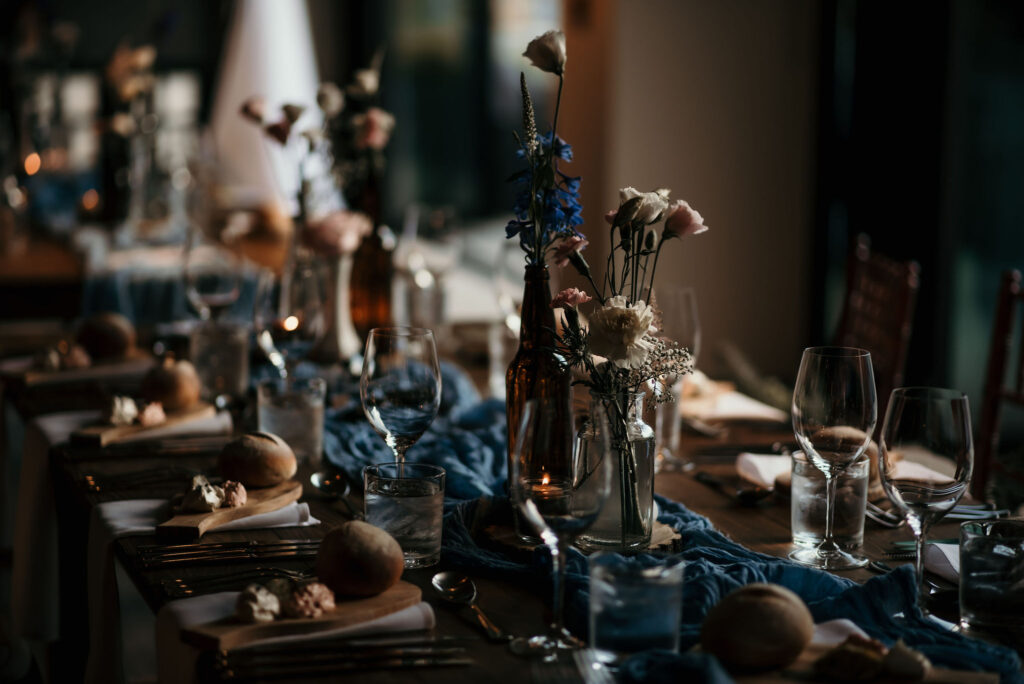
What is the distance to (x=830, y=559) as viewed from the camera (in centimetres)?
117

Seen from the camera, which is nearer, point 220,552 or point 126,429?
point 220,552

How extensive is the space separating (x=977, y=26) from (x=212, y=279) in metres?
2.61

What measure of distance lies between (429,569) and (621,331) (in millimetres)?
310

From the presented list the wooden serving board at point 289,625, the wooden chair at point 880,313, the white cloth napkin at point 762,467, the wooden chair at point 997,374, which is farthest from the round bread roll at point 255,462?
the wooden chair at point 997,374

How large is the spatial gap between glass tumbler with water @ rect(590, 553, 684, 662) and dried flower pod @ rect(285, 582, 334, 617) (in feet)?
0.75

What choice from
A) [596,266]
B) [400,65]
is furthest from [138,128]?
[400,65]

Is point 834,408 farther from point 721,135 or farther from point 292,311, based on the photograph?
point 721,135

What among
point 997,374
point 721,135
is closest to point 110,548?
point 997,374

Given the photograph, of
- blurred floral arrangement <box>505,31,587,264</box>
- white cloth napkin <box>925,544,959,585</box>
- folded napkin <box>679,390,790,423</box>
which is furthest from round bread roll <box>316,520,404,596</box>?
folded napkin <box>679,390,790,423</box>

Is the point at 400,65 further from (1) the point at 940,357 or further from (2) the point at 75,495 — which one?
(2) the point at 75,495

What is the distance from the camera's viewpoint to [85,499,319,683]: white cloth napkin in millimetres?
1193

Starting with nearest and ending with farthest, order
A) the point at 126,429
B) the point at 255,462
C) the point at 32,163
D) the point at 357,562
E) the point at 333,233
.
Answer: the point at 357,562
the point at 255,462
the point at 126,429
the point at 333,233
the point at 32,163

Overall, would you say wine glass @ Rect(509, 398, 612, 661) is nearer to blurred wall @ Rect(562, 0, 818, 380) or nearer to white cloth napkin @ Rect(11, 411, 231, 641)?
white cloth napkin @ Rect(11, 411, 231, 641)

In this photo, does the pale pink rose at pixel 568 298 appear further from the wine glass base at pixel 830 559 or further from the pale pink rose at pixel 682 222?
the wine glass base at pixel 830 559
